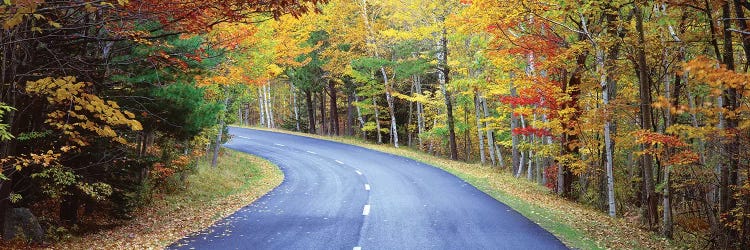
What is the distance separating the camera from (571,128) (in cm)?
1638

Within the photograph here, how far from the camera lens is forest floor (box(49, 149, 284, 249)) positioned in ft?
32.3

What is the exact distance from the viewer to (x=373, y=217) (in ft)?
39.7

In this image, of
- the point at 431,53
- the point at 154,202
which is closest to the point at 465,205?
the point at 154,202

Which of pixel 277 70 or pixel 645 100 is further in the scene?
pixel 277 70

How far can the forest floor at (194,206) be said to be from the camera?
984 cm

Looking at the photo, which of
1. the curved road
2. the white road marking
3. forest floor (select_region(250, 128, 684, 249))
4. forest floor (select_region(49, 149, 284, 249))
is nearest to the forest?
forest floor (select_region(49, 149, 284, 249))

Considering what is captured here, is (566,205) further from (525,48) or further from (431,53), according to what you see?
(431,53)

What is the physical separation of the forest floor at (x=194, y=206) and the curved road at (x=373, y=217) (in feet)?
1.76

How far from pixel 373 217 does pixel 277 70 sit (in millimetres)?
10921

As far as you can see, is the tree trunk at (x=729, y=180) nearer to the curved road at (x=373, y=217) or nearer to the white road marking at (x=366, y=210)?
the curved road at (x=373, y=217)

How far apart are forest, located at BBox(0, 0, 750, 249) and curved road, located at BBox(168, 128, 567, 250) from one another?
2.73 metres

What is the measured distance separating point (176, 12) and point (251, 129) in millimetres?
35078

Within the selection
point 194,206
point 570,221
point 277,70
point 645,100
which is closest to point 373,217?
point 570,221

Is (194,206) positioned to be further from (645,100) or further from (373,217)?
(645,100)
